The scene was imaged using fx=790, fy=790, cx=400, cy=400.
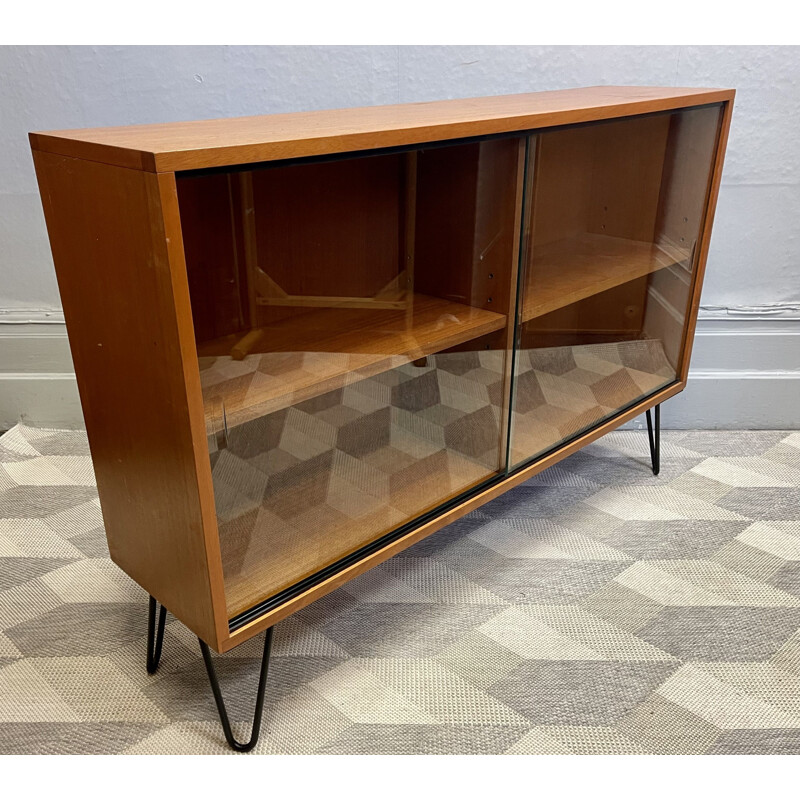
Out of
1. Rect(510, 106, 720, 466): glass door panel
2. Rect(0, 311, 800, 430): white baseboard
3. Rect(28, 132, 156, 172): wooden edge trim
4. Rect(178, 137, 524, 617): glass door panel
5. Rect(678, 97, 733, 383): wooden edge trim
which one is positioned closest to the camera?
Rect(28, 132, 156, 172): wooden edge trim

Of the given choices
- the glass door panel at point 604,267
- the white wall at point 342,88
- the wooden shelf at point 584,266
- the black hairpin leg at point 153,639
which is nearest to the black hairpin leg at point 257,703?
the black hairpin leg at point 153,639

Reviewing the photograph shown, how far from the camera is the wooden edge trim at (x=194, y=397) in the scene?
86 centimetres

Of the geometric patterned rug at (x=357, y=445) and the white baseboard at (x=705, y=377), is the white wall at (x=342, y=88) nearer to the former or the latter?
the white baseboard at (x=705, y=377)

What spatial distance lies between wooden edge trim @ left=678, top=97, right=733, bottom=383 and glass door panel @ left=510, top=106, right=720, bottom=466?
0.01m

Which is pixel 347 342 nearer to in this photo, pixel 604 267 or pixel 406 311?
pixel 406 311

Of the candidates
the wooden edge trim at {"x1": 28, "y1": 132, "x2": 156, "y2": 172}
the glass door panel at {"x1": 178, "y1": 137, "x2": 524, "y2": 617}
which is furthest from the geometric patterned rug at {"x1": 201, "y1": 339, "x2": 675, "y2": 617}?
the wooden edge trim at {"x1": 28, "y1": 132, "x2": 156, "y2": 172}

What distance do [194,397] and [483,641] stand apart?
0.80m

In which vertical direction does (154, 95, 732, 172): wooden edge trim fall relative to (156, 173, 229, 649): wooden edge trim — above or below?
above

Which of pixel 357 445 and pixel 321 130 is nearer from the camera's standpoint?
pixel 321 130

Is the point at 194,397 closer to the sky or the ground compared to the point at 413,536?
closer to the sky

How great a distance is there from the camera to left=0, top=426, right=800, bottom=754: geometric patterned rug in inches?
50.6

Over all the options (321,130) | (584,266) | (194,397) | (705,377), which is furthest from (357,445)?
(705,377)

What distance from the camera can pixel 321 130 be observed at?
40.8 inches

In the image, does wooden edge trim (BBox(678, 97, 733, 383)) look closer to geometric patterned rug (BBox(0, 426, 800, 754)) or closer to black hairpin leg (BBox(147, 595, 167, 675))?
geometric patterned rug (BBox(0, 426, 800, 754))
